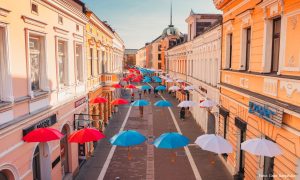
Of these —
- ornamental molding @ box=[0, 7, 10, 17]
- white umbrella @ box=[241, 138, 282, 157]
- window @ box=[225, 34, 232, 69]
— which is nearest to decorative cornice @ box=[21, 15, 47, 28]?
ornamental molding @ box=[0, 7, 10, 17]

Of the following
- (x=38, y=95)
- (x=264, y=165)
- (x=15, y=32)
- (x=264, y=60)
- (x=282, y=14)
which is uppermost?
(x=282, y=14)

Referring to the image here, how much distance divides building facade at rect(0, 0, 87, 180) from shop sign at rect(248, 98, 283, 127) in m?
7.66

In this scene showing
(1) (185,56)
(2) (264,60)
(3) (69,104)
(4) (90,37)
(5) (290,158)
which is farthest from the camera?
(1) (185,56)

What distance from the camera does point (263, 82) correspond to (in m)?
9.41

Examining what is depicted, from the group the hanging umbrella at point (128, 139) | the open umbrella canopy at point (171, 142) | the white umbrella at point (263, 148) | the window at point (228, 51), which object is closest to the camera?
the white umbrella at point (263, 148)

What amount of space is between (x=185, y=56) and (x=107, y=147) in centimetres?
1921

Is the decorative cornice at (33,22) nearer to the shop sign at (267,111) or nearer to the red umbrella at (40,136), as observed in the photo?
the red umbrella at (40,136)

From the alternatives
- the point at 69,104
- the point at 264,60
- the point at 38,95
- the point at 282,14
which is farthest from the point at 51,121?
the point at 282,14

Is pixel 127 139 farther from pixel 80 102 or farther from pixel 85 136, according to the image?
pixel 80 102

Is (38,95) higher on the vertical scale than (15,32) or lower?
lower

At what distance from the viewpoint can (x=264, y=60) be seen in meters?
9.32

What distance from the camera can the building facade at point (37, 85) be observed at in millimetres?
7594

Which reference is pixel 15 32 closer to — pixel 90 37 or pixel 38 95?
pixel 38 95

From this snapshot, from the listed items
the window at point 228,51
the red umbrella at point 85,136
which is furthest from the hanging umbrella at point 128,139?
the window at point 228,51
